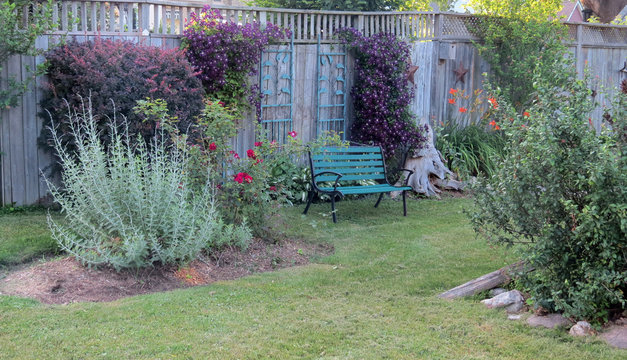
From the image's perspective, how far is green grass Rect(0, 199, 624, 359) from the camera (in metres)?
4.06

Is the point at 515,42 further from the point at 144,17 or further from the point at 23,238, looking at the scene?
the point at 23,238

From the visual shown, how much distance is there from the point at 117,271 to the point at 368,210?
162 inches

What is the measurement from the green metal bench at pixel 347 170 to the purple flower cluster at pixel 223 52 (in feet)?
4.31

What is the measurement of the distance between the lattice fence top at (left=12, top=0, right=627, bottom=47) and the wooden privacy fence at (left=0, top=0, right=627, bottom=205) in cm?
1

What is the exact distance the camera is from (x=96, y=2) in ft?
25.1

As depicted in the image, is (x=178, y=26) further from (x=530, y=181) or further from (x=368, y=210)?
(x=530, y=181)

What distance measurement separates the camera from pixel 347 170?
8617mm

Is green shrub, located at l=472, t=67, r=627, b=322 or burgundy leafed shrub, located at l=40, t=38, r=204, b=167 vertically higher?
burgundy leafed shrub, located at l=40, t=38, r=204, b=167

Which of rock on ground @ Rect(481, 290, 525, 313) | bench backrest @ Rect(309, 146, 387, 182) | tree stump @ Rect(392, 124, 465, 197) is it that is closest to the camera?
rock on ground @ Rect(481, 290, 525, 313)

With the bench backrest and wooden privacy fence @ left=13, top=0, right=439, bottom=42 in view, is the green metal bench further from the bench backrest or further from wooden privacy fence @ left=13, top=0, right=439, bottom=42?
wooden privacy fence @ left=13, top=0, right=439, bottom=42

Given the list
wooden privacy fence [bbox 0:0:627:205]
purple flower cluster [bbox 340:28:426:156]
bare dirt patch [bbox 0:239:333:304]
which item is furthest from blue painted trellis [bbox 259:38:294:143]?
bare dirt patch [bbox 0:239:333:304]

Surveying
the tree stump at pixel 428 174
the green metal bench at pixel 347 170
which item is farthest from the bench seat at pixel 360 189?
the tree stump at pixel 428 174

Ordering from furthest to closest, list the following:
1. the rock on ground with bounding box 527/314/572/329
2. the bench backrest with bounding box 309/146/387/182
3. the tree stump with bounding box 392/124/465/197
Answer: the tree stump with bounding box 392/124/465/197 < the bench backrest with bounding box 309/146/387/182 < the rock on ground with bounding box 527/314/572/329

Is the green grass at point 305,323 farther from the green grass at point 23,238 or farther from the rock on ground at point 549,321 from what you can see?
the green grass at point 23,238
